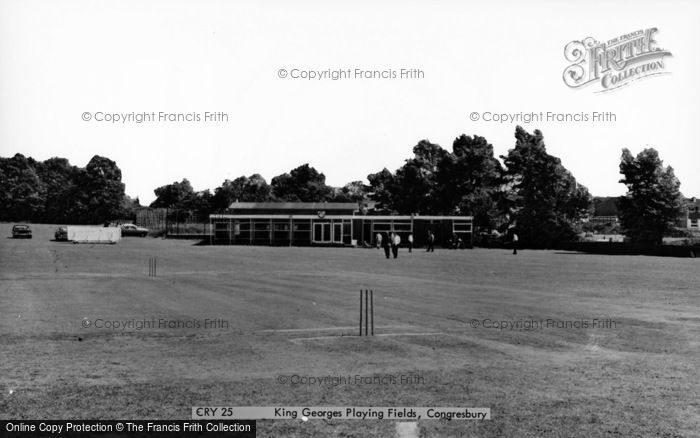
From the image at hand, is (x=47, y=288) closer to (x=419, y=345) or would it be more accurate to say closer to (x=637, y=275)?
(x=419, y=345)

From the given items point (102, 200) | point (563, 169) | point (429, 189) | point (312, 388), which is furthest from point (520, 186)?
point (312, 388)

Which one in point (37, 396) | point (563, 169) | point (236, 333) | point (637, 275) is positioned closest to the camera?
point (37, 396)

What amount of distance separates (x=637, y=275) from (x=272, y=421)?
2825 centimetres

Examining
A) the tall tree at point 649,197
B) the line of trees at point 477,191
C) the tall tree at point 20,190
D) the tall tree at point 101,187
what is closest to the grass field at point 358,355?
the tall tree at point 649,197

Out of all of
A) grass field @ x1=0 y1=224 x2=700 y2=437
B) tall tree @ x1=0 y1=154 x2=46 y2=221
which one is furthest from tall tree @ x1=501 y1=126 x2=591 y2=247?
tall tree @ x1=0 y1=154 x2=46 y2=221

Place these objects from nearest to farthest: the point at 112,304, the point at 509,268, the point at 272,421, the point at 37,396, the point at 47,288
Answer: the point at 272,421
the point at 37,396
the point at 112,304
the point at 47,288
the point at 509,268

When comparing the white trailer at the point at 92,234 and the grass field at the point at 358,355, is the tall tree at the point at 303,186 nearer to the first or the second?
the white trailer at the point at 92,234

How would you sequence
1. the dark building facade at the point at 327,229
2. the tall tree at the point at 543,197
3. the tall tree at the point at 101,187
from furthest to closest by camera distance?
the tall tree at the point at 101,187 < the dark building facade at the point at 327,229 < the tall tree at the point at 543,197

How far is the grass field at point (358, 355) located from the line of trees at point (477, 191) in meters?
46.6

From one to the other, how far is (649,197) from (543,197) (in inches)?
436

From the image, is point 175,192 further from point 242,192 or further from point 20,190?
point 20,190

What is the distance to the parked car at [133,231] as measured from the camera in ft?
295

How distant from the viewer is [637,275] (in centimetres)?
3372

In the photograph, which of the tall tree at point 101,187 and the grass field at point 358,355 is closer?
the grass field at point 358,355
